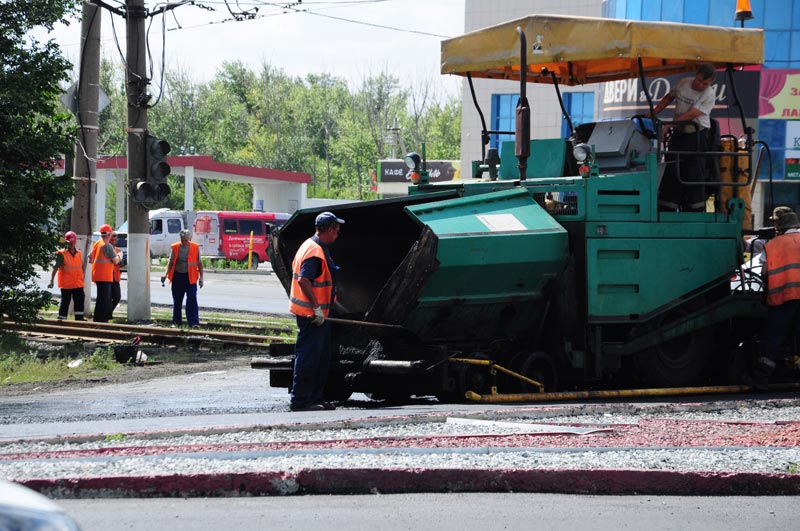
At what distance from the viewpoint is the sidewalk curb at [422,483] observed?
19.4 feet

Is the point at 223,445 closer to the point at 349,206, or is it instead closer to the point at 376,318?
the point at 376,318

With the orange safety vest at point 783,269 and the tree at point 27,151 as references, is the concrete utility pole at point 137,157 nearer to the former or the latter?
the tree at point 27,151

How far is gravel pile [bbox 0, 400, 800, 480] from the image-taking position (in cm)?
627

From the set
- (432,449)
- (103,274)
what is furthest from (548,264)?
(103,274)

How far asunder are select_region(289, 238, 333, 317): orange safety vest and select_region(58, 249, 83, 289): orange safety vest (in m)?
10.6

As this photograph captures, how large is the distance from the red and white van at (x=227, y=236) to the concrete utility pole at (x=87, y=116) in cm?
2707

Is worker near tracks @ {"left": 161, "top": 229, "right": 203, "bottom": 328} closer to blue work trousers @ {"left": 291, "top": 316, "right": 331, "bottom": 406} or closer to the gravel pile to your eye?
blue work trousers @ {"left": 291, "top": 316, "right": 331, "bottom": 406}

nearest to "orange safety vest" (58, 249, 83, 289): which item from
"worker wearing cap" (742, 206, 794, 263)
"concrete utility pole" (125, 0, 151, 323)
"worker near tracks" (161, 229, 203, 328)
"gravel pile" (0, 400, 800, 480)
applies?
"concrete utility pole" (125, 0, 151, 323)

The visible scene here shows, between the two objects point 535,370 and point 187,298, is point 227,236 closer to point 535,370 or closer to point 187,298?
point 187,298

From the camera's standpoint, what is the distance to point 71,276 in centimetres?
1958

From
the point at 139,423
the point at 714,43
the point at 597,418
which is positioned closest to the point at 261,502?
the point at 139,423

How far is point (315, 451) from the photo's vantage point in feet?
21.9

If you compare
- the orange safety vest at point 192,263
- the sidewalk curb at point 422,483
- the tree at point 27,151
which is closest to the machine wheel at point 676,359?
the sidewalk curb at point 422,483

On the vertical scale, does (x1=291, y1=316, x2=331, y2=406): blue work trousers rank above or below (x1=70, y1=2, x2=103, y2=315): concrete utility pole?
below
